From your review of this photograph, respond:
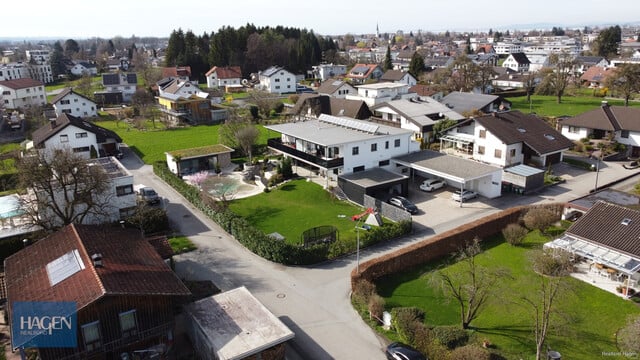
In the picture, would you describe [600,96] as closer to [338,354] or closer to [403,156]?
[403,156]

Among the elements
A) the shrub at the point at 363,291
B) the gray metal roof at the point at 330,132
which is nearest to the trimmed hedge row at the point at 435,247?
the shrub at the point at 363,291

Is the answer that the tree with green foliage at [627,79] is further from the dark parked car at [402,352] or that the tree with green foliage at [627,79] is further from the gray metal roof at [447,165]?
the dark parked car at [402,352]

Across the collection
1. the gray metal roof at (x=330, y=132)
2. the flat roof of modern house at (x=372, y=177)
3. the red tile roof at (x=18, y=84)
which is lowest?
the flat roof of modern house at (x=372, y=177)

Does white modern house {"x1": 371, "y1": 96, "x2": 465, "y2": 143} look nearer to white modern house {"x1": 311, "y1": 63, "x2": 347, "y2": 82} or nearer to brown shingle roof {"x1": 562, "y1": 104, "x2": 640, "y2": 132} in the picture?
brown shingle roof {"x1": 562, "y1": 104, "x2": 640, "y2": 132}

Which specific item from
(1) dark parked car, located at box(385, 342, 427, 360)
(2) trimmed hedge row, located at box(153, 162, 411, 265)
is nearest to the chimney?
(2) trimmed hedge row, located at box(153, 162, 411, 265)

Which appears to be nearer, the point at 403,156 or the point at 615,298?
the point at 615,298

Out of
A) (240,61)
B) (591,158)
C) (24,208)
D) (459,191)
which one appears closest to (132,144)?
(24,208)
